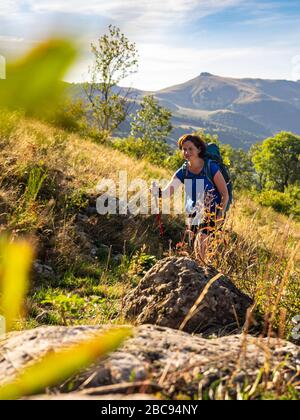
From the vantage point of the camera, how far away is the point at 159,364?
1607mm

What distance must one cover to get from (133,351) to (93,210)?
5.93 m

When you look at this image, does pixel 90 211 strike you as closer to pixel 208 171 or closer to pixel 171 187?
pixel 171 187

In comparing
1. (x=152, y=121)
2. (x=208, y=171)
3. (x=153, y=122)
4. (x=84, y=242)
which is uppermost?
(x=152, y=121)

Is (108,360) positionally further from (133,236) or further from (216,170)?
(133,236)

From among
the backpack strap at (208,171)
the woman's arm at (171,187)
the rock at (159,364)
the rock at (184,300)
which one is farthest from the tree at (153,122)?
the rock at (159,364)

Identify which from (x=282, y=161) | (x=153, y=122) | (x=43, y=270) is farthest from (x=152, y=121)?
(x=43, y=270)

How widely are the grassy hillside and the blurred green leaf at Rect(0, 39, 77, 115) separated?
10.1ft

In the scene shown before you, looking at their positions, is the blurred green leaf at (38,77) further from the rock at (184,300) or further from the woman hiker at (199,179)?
the woman hiker at (199,179)

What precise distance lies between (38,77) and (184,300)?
3.02m

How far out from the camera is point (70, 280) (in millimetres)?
5297

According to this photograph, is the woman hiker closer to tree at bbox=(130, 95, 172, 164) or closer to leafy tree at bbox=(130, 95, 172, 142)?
tree at bbox=(130, 95, 172, 164)

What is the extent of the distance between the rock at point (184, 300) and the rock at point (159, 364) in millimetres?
1263
